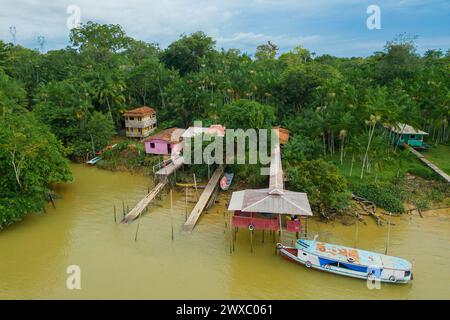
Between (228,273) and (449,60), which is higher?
(449,60)

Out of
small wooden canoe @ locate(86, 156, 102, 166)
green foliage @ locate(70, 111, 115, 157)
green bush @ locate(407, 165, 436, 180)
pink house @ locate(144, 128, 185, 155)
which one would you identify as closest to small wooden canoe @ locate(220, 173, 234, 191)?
pink house @ locate(144, 128, 185, 155)

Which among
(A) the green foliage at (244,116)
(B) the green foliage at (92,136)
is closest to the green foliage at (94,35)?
(B) the green foliage at (92,136)

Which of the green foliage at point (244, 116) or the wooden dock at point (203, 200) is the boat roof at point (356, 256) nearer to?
the wooden dock at point (203, 200)

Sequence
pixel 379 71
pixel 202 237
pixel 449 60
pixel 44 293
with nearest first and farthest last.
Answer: pixel 44 293
pixel 202 237
pixel 379 71
pixel 449 60

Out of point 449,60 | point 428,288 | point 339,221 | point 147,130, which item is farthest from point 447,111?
point 147,130

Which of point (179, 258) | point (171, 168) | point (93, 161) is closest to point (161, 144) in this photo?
point (171, 168)

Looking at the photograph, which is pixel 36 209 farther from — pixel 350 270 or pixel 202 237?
pixel 350 270

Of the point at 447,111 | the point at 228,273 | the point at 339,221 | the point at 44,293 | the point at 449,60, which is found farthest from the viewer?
the point at 449,60

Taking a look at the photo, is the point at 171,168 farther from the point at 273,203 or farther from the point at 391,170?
the point at 391,170
